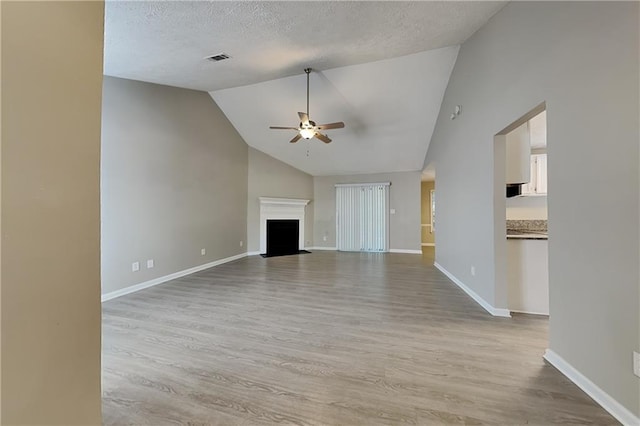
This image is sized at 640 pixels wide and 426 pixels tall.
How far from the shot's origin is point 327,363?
193 centimetres

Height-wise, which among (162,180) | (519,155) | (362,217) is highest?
(519,155)

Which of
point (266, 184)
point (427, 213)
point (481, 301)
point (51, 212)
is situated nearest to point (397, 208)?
point (427, 213)

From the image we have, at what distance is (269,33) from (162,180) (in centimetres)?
283

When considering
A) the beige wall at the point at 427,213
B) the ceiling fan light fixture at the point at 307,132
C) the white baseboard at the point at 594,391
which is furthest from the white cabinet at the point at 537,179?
the beige wall at the point at 427,213

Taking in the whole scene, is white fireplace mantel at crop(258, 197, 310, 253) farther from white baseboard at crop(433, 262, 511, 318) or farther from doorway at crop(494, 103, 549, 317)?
doorway at crop(494, 103, 549, 317)

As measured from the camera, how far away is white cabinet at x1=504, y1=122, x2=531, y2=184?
309 centimetres

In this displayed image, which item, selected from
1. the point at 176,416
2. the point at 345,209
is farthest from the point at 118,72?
the point at 345,209

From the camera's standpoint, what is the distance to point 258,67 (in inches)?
147

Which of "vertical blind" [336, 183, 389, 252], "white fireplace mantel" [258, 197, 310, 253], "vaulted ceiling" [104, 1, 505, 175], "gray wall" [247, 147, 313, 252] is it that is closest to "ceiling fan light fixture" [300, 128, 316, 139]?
"vaulted ceiling" [104, 1, 505, 175]

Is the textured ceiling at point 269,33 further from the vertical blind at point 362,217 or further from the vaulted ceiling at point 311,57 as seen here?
the vertical blind at point 362,217

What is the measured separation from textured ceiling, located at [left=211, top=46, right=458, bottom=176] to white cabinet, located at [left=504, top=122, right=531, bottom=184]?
1471mm

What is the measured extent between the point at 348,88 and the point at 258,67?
1.53 metres

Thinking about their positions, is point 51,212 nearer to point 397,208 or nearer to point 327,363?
point 327,363

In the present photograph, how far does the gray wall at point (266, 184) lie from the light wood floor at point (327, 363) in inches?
133
